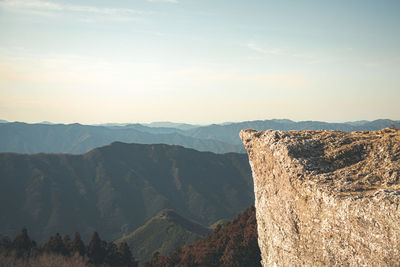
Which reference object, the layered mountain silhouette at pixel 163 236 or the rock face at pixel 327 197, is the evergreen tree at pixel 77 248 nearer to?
the rock face at pixel 327 197

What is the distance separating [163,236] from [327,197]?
467ft

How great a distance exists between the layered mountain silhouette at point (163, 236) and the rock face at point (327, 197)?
122277 mm

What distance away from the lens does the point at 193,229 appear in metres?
146

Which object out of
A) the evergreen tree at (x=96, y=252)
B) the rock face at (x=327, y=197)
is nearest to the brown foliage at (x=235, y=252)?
the evergreen tree at (x=96, y=252)

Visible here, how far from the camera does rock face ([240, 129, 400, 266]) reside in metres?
8.34

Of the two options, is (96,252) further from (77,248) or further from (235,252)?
(235,252)

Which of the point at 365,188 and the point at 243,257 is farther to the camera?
the point at 243,257

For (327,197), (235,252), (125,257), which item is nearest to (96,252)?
(125,257)

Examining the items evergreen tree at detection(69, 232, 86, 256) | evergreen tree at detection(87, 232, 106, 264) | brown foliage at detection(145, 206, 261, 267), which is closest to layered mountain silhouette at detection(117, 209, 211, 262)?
evergreen tree at detection(87, 232, 106, 264)

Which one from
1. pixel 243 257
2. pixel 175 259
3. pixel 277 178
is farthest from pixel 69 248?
pixel 277 178

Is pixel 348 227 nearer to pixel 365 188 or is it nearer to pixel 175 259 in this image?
pixel 365 188

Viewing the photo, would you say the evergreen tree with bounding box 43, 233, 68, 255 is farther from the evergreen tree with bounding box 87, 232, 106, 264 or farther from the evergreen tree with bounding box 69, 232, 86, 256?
the evergreen tree with bounding box 87, 232, 106, 264

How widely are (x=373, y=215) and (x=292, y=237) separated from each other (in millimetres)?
3455

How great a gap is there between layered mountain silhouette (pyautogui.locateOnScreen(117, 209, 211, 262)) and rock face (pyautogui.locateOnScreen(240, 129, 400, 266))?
12228cm
